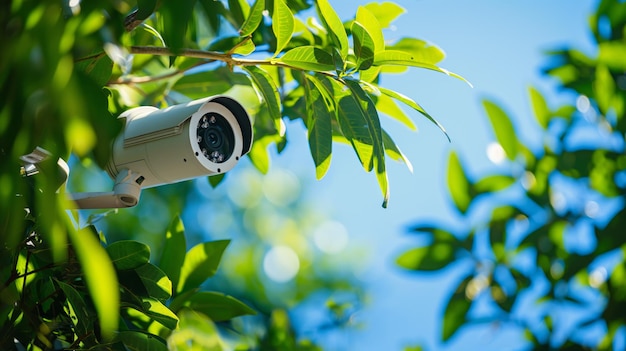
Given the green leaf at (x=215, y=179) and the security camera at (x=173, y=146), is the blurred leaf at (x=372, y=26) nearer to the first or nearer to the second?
the security camera at (x=173, y=146)

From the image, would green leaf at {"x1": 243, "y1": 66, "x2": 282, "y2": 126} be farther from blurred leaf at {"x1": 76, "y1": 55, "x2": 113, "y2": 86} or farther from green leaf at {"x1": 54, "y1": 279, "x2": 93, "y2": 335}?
green leaf at {"x1": 54, "y1": 279, "x2": 93, "y2": 335}

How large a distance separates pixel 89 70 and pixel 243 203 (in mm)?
3813

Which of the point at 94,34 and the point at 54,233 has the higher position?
the point at 94,34

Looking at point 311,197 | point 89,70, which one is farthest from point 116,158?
point 311,197

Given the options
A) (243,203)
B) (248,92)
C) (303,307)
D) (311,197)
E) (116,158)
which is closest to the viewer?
(116,158)

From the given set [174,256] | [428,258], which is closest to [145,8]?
[174,256]

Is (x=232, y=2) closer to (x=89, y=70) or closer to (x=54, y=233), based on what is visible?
(x=89, y=70)

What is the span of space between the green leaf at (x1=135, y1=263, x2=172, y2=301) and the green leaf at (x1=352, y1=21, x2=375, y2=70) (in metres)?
0.27

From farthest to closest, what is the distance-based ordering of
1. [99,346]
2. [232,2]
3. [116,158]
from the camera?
[232,2] < [116,158] < [99,346]

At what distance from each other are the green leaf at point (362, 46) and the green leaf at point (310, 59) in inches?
1.0

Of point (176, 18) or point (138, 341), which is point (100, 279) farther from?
point (138, 341)

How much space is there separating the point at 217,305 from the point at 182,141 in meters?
0.25

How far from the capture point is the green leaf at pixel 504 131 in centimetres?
127

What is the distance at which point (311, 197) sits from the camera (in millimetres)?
5035
